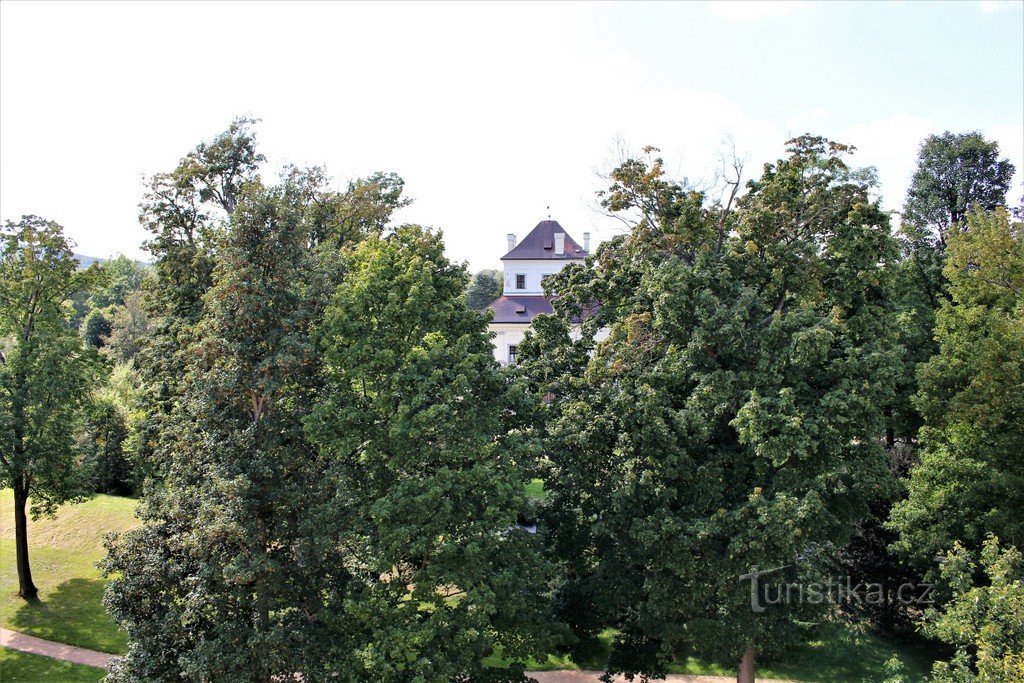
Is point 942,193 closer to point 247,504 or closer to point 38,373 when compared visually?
point 247,504

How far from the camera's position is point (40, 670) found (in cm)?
2166

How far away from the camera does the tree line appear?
52.7 feet

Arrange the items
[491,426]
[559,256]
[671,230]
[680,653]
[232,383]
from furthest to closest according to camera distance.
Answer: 1. [559,256]
2. [680,653]
3. [671,230]
4. [491,426]
5. [232,383]

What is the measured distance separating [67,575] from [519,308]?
31071 mm

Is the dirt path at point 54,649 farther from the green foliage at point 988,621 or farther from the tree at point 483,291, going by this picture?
the tree at point 483,291

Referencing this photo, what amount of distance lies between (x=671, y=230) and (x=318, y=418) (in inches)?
403

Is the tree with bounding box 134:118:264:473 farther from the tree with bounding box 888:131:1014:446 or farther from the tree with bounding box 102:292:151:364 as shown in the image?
the tree with bounding box 102:292:151:364

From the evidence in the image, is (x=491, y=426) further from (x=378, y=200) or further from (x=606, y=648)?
(x=378, y=200)

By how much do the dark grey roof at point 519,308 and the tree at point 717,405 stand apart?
29.9 meters

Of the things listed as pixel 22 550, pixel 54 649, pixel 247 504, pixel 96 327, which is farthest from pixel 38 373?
pixel 96 327

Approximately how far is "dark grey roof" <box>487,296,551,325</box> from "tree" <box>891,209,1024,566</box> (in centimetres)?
2957

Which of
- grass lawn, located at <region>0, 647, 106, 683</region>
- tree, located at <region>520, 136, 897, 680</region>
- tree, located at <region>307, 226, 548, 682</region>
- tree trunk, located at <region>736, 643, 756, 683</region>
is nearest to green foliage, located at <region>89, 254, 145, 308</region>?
grass lawn, located at <region>0, 647, 106, 683</region>

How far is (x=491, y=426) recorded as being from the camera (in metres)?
17.3

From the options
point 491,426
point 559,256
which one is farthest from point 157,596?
point 559,256
